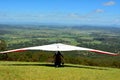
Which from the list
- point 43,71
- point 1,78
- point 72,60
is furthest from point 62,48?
point 72,60

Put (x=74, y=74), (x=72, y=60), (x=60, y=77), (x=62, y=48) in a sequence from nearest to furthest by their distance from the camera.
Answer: (x=60, y=77) → (x=74, y=74) → (x=62, y=48) → (x=72, y=60)

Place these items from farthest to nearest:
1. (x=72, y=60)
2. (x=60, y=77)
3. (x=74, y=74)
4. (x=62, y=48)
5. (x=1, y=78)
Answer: (x=72, y=60)
(x=62, y=48)
(x=74, y=74)
(x=60, y=77)
(x=1, y=78)

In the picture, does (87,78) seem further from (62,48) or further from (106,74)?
(62,48)

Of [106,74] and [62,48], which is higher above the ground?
[62,48]

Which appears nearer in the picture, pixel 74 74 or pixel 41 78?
pixel 41 78

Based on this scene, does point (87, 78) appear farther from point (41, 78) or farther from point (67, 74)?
point (41, 78)

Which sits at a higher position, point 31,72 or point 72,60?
point 31,72

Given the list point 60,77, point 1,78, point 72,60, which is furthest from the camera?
point 72,60

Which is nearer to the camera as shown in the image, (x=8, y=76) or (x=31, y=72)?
(x=8, y=76)

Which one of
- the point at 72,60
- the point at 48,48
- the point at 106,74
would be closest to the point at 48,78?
the point at 106,74

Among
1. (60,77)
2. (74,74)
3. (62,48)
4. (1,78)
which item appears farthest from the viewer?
(62,48)
